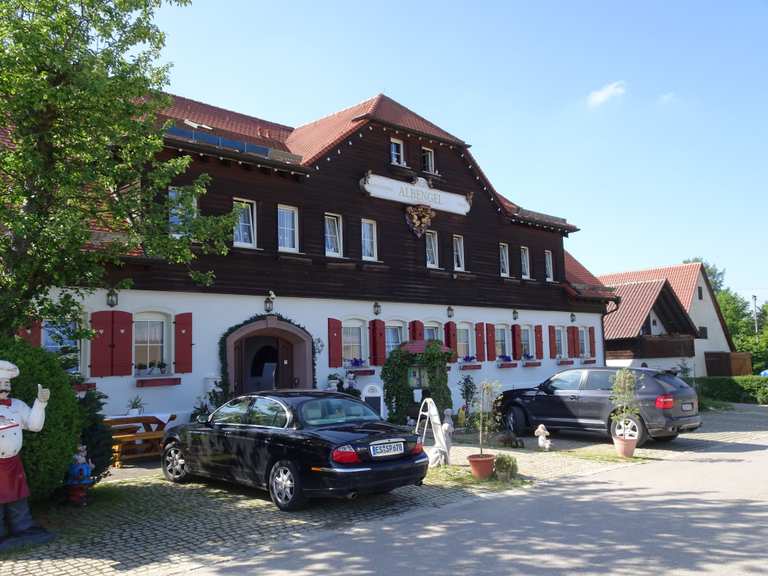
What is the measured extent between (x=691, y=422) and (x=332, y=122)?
13.7 m

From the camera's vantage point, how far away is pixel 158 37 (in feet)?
34.5

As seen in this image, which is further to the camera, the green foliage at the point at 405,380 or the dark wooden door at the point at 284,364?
the dark wooden door at the point at 284,364

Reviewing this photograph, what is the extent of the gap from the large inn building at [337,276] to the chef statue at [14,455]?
562 centimetres

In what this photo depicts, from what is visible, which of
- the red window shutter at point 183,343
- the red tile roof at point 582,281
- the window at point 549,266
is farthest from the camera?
the red tile roof at point 582,281

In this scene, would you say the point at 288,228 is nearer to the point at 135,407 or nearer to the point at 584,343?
the point at 135,407

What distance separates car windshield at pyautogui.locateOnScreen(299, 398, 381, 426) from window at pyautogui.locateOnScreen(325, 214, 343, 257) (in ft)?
30.2

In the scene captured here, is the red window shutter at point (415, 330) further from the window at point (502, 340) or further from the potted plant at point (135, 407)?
the potted plant at point (135, 407)

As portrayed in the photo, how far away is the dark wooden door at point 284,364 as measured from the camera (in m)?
17.0

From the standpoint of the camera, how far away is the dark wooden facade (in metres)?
16.0

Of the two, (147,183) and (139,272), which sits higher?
(147,183)

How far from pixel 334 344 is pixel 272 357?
161 centimetres

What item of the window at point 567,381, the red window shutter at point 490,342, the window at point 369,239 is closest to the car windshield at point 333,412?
the window at point 567,381

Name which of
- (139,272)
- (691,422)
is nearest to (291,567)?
(139,272)

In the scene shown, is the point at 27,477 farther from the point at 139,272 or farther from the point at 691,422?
the point at 691,422
